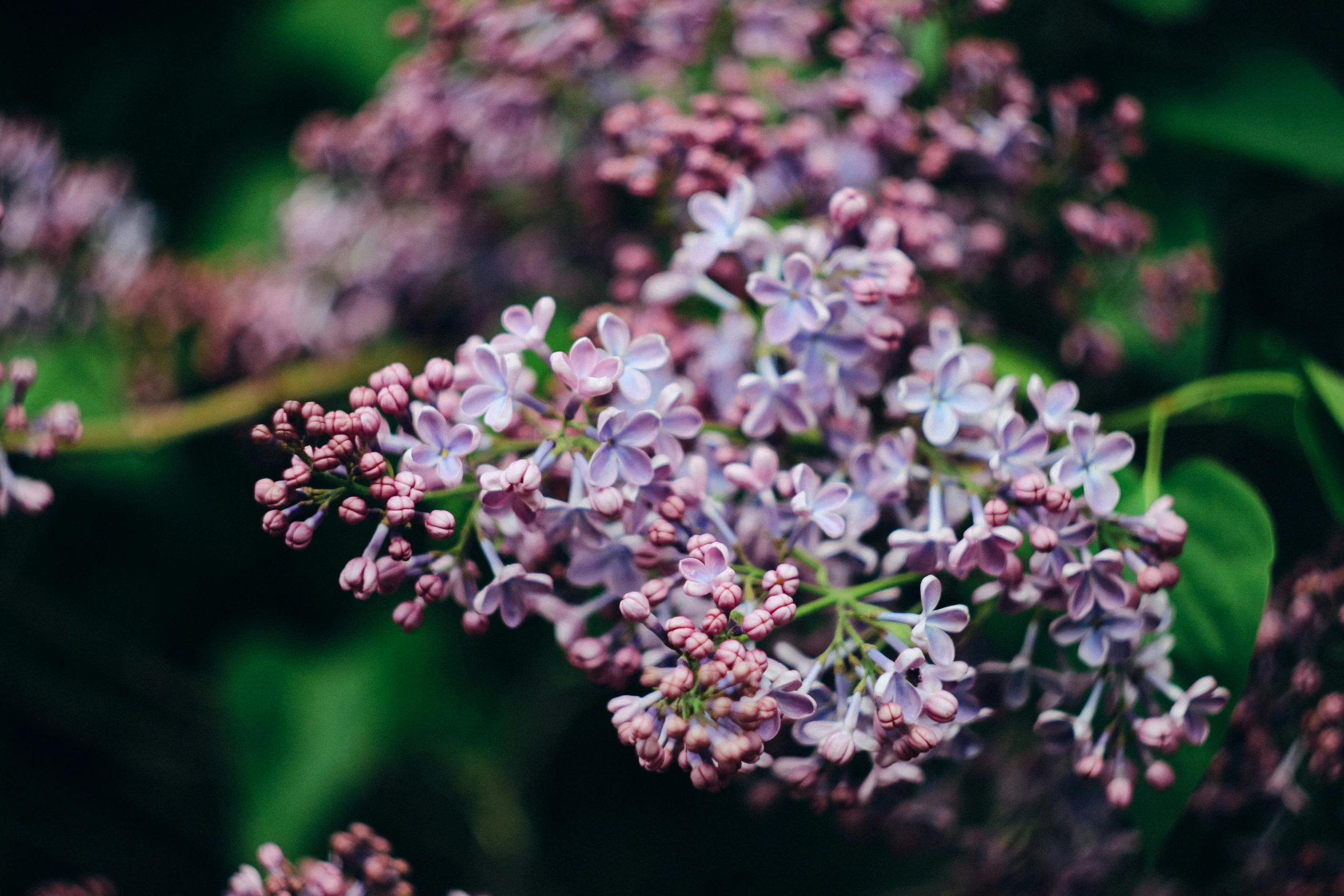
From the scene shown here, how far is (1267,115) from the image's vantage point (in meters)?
0.85

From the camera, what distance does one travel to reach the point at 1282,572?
87cm

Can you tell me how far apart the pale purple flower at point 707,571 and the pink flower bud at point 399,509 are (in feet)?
0.54

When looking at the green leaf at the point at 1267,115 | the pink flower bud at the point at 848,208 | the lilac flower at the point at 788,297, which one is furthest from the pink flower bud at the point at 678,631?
the green leaf at the point at 1267,115

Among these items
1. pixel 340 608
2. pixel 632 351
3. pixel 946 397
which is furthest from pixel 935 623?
pixel 340 608

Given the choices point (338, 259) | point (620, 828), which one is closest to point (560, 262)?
point (338, 259)

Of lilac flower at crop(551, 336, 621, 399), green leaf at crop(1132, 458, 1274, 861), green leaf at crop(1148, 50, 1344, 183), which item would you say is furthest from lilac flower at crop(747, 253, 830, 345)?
green leaf at crop(1148, 50, 1344, 183)

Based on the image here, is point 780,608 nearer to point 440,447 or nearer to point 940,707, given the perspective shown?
point 940,707

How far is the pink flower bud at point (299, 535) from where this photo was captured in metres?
0.54

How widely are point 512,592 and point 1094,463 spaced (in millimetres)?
392

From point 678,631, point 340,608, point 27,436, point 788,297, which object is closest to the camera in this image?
point 678,631

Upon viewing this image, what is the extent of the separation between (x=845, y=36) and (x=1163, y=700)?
2.05 feet

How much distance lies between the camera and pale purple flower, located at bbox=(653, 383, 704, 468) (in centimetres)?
57

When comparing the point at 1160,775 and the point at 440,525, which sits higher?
the point at 440,525

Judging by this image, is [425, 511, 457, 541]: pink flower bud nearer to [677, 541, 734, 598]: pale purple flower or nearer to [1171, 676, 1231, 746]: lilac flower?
[677, 541, 734, 598]: pale purple flower
